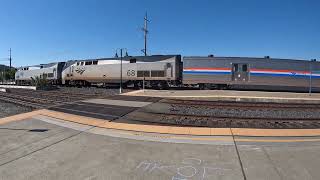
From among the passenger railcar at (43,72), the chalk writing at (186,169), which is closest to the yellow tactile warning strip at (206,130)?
the chalk writing at (186,169)

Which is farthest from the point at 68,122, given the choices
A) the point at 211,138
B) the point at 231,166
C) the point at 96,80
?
the point at 96,80

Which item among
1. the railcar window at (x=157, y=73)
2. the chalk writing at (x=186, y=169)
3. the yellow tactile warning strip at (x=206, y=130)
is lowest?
the chalk writing at (x=186, y=169)

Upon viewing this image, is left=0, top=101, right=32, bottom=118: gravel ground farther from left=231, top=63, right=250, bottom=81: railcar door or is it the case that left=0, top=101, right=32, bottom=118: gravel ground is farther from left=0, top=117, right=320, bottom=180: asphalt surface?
left=231, top=63, right=250, bottom=81: railcar door

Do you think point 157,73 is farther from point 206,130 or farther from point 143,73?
point 206,130

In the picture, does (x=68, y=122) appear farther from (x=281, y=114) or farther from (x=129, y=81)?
(x=129, y=81)

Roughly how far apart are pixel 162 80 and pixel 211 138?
21.3 metres

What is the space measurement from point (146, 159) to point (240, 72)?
21742mm

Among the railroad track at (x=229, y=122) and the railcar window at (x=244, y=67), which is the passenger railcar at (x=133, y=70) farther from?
the railroad track at (x=229, y=122)

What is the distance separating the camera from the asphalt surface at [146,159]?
16.5 ft

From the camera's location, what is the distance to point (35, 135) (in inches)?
329

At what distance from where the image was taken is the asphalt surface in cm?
502

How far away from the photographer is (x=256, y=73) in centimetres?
2550

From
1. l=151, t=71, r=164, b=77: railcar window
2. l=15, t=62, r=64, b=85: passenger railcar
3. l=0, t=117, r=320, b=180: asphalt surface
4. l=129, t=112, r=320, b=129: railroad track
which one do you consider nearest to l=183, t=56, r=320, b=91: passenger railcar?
l=151, t=71, r=164, b=77: railcar window

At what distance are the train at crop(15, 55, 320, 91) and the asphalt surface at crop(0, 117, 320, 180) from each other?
64.4 ft
